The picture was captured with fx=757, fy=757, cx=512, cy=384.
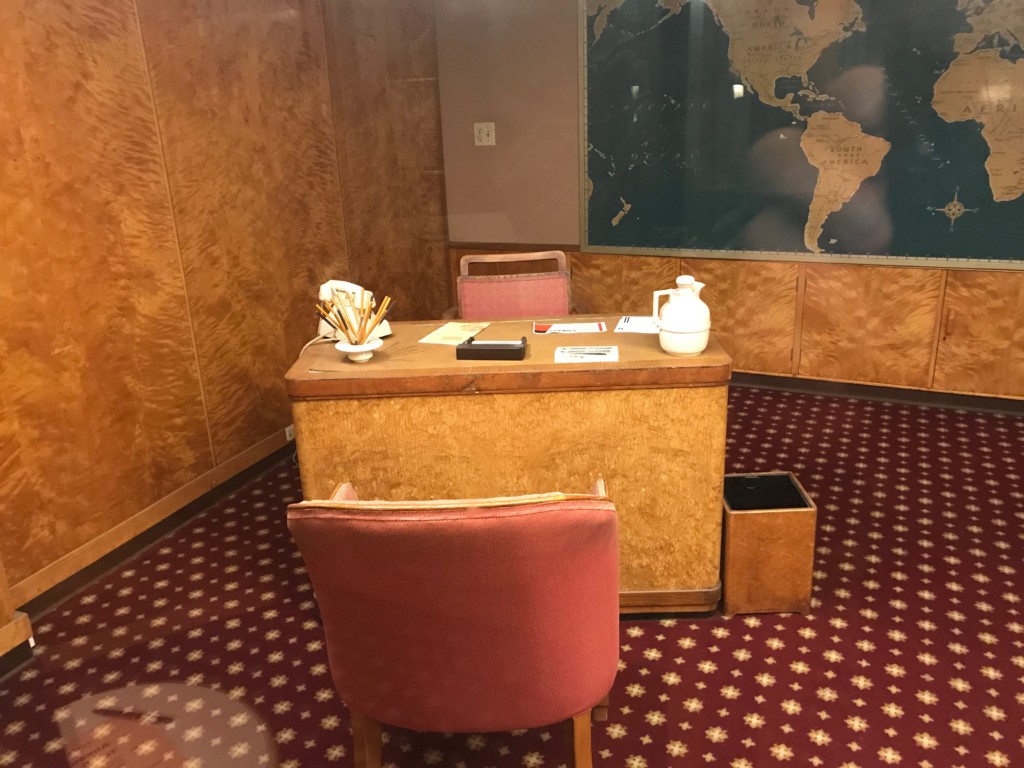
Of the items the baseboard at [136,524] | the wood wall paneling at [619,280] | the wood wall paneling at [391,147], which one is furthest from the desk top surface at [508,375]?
the wood wall paneling at [619,280]

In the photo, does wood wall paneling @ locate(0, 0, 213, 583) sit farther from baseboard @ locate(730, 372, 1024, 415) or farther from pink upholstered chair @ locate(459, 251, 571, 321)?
baseboard @ locate(730, 372, 1024, 415)

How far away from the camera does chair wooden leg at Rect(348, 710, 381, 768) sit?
1575 millimetres

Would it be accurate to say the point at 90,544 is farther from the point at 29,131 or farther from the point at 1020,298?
the point at 1020,298

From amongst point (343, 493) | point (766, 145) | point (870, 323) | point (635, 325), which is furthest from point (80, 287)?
point (870, 323)

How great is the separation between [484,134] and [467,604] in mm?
3879

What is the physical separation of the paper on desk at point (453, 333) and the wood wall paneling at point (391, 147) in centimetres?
171

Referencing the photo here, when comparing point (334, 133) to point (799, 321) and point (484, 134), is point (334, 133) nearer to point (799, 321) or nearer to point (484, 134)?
point (484, 134)

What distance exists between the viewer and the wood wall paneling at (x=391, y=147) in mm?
3953

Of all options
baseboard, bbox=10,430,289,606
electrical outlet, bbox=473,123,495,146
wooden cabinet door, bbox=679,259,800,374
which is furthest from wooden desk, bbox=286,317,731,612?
electrical outlet, bbox=473,123,495,146

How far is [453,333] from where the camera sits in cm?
250

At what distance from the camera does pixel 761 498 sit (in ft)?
8.26

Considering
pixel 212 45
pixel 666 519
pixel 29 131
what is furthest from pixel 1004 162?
pixel 29 131

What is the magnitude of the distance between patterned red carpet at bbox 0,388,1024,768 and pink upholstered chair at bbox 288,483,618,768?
0.48 m

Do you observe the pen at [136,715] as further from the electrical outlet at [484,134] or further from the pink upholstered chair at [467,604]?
the electrical outlet at [484,134]
